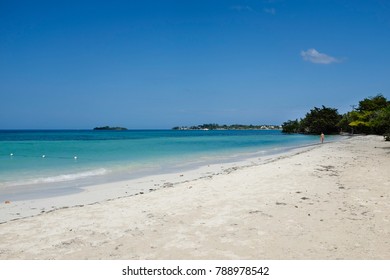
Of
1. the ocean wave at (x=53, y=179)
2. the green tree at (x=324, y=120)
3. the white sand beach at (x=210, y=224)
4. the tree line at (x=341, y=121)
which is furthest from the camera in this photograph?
the green tree at (x=324, y=120)

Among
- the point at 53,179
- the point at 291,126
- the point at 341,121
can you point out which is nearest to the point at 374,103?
the point at 341,121

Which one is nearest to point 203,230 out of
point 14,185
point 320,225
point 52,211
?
point 320,225

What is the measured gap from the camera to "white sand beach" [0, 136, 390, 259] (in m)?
4.68

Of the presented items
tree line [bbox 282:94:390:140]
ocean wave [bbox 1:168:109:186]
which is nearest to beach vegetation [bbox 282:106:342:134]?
tree line [bbox 282:94:390:140]

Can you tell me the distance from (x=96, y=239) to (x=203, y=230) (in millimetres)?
1853

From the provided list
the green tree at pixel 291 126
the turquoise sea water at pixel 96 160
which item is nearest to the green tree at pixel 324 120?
the green tree at pixel 291 126

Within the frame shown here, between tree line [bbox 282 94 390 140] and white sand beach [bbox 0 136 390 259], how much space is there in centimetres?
4955

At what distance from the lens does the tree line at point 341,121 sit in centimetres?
6153

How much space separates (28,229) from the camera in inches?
234

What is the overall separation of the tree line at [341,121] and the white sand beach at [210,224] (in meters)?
49.5

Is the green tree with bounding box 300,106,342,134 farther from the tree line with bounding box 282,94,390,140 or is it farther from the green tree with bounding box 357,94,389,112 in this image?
the green tree with bounding box 357,94,389,112

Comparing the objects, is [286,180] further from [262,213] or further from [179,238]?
[179,238]

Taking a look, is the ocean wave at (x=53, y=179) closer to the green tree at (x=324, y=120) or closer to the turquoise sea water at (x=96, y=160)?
the turquoise sea water at (x=96, y=160)

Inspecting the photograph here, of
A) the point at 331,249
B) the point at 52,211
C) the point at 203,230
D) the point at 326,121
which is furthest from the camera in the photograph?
the point at 326,121
